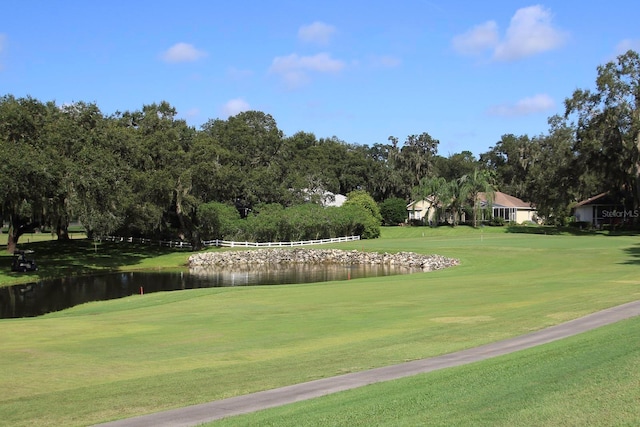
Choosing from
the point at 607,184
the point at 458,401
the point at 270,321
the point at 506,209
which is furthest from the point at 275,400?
the point at 506,209

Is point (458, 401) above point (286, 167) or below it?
below

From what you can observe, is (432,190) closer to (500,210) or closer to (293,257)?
(500,210)

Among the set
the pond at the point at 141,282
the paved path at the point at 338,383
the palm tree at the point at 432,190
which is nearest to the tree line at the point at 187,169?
the palm tree at the point at 432,190

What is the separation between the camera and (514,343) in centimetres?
1359

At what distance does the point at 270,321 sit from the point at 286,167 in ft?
214

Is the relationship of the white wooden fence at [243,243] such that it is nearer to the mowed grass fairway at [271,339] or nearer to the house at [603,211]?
the mowed grass fairway at [271,339]

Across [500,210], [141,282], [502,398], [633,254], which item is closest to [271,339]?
[502,398]

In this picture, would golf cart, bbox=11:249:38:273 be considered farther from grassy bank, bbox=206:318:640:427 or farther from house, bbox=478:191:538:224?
house, bbox=478:191:538:224

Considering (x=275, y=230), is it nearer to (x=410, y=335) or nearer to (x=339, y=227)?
(x=339, y=227)

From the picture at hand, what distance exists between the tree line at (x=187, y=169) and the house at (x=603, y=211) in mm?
Answer: 3248

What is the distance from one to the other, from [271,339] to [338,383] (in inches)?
236

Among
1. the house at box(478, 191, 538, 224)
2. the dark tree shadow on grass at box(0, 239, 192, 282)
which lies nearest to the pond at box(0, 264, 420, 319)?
the dark tree shadow on grass at box(0, 239, 192, 282)

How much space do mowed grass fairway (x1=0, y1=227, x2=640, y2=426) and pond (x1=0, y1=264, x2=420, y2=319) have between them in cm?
707

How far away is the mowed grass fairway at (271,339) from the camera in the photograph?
1033 cm
